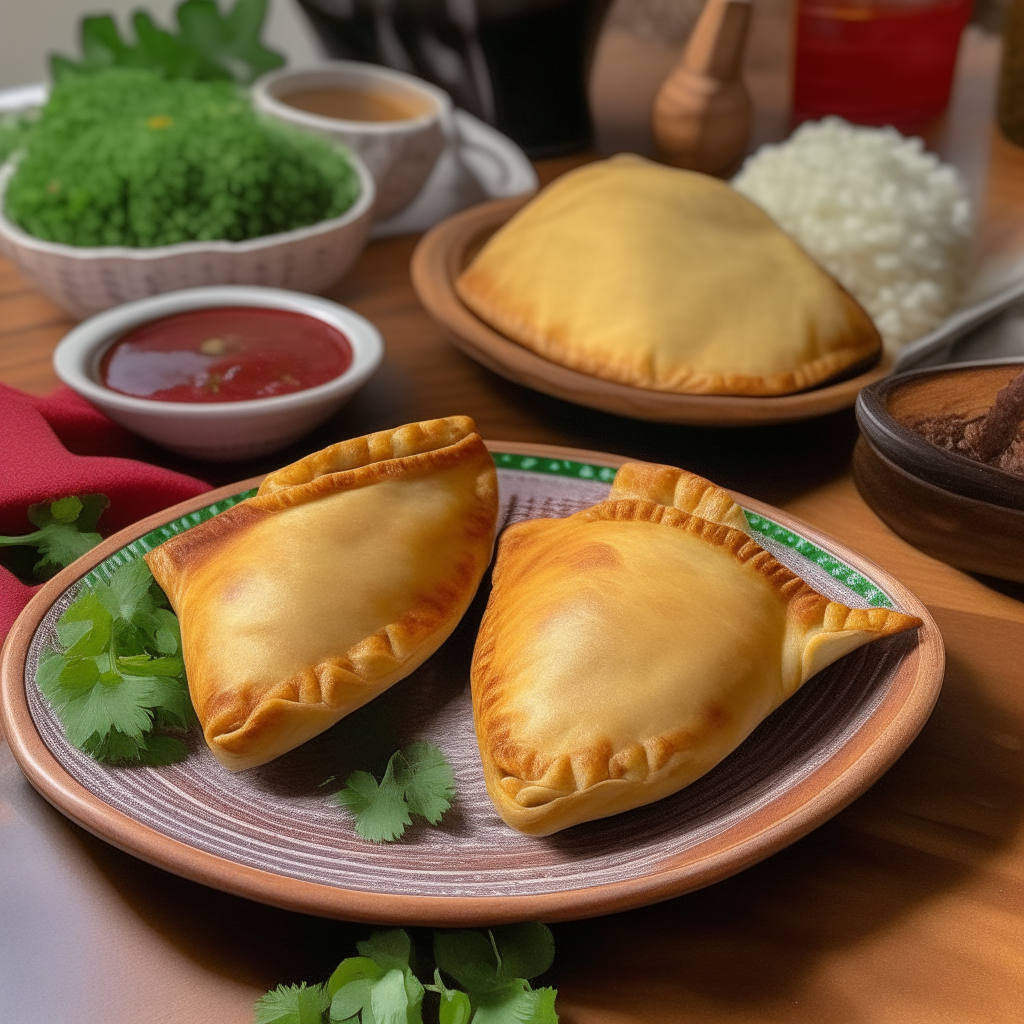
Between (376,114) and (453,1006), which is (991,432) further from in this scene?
(376,114)

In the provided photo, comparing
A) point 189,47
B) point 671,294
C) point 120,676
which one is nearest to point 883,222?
point 671,294

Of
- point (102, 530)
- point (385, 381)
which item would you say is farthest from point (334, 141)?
point (102, 530)

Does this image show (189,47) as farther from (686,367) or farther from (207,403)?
(686,367)

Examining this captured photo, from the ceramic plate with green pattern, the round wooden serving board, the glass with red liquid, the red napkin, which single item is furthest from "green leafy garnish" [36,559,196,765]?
the glass with red liquid

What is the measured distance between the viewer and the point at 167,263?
1.18 metres

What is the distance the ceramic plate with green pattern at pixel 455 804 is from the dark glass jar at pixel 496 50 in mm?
1105

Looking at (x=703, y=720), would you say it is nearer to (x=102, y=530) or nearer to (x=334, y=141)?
(x=102, y=530)

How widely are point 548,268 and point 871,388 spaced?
0.35 m

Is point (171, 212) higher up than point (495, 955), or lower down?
higher up

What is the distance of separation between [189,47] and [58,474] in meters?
1.10

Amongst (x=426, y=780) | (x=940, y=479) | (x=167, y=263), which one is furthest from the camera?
(x=167, y=263)

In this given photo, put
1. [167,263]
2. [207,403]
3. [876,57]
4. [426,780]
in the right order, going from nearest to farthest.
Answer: [426,780] → [207,403] → [167,263] → [876,57]

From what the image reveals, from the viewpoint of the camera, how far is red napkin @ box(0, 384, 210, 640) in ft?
2.92

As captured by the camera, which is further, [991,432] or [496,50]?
[496,50]
